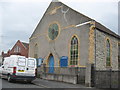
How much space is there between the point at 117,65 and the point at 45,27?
1037 centimetres

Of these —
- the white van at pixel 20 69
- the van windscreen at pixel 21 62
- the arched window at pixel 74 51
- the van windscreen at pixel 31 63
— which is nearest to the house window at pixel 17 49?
the arched window at pixel 74 51

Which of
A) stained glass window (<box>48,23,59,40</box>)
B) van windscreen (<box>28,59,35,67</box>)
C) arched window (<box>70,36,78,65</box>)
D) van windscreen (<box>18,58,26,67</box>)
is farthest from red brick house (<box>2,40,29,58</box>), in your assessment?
van windscreen (<box>18,58,26,67</box>)

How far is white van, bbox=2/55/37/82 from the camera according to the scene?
13.3 m

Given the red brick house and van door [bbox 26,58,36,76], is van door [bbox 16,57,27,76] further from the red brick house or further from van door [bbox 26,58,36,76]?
the red brick house

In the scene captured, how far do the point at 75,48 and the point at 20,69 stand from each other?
619cm

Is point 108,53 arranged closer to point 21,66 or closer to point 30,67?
point 30,67

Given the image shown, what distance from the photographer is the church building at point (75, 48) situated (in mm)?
14594

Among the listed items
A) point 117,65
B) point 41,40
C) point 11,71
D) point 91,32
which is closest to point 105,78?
point 91,32

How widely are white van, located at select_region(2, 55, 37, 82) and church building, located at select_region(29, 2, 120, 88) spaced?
10.6ft

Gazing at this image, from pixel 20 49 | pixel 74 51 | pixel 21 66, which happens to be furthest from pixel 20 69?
pixel 20 49

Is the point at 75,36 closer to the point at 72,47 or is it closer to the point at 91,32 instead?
the point at 72,47

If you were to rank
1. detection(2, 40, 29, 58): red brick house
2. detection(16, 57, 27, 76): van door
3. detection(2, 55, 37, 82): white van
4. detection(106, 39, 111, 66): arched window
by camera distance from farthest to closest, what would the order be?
detection(2, 40, 29, 58): red brick house < detection(106, 39, 111, 66): arched window < detection(16, 57, 27, 76): van door < detection(2, 55, 37, 82): white van

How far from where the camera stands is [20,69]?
531 inches

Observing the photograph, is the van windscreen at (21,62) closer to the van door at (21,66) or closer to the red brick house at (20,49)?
the van door at (21,66)
